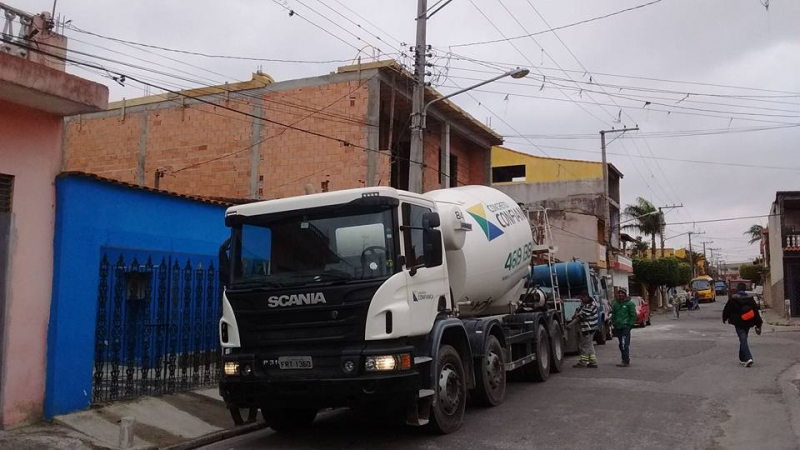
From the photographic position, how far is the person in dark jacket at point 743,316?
42.3 ft

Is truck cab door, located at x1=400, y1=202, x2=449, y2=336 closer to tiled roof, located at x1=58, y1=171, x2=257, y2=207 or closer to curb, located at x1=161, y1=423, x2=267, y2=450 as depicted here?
curb, located at x1=161, y1=423, x2=267, y2=450

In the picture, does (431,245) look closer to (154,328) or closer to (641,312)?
(154,328)

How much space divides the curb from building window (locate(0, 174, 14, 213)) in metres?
3.55

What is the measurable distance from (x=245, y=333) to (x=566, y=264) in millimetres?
12054

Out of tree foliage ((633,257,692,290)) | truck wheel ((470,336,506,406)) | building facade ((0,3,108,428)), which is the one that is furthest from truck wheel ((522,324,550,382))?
tree foliage ((633,257,692,290))

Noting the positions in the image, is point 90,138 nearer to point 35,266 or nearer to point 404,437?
point 35,266

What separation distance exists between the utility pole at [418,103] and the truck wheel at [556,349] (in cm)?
463

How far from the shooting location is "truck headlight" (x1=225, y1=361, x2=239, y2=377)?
22.8 feet

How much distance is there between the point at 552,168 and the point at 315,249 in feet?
135

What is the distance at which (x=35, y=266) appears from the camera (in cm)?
802

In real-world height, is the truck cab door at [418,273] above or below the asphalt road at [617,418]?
above

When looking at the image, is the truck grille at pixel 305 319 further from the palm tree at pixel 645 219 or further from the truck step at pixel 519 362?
the palm tree at pixel 645 219

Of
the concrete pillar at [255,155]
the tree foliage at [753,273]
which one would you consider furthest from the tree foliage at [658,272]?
the concrete pillar at [255,155]

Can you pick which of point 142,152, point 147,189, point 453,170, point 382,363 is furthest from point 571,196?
point 382,363
